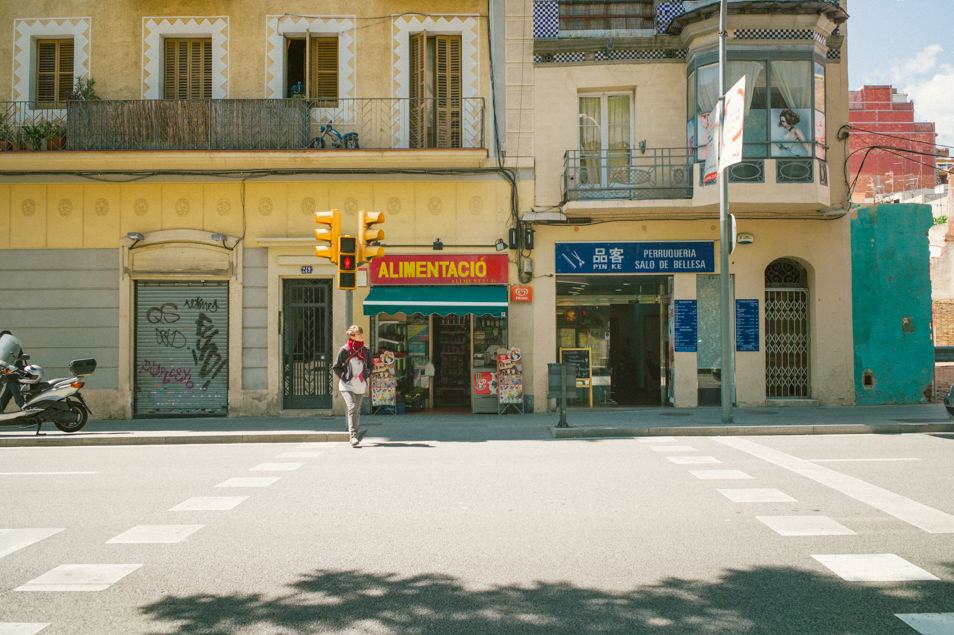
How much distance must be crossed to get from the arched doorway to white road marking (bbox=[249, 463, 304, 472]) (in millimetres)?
10797

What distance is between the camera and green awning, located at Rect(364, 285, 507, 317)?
14.1m

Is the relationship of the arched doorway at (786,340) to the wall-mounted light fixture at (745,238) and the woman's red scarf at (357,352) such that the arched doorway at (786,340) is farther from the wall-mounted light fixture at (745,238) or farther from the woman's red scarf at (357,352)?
the woman's red scarf at (357,352)

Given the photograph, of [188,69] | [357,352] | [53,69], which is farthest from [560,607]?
[53,69]

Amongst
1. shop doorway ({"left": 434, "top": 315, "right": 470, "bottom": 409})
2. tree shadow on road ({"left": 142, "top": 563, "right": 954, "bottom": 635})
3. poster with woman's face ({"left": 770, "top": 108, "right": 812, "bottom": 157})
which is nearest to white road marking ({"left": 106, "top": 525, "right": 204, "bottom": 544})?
tree shadow on road ({"left": 142, "top": 563, "right": 954, "bottom": 635})

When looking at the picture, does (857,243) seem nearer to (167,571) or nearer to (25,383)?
(167,571)

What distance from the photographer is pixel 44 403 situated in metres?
11.7

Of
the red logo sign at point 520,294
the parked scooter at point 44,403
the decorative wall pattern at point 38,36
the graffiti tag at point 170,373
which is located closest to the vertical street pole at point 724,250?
the red logo sign at point 520,294

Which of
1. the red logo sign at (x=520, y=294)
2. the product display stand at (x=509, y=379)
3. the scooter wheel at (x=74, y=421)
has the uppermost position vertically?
the red logo sign at (x=520, y=294)

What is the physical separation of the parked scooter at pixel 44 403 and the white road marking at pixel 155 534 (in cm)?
734

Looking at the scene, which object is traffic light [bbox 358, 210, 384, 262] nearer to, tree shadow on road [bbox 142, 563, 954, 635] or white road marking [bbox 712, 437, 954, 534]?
white road marking [bbox 712, 437, 954, 534]

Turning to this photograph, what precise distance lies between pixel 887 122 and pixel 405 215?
43501mm

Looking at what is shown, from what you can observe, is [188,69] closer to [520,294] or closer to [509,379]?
[520,294]

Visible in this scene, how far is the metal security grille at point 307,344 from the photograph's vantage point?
1480cm

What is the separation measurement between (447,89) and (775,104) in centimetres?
696
